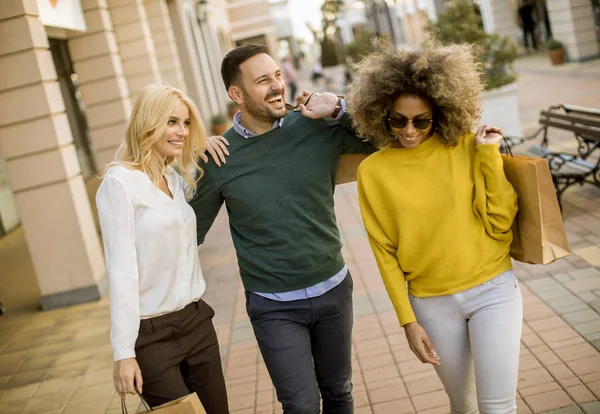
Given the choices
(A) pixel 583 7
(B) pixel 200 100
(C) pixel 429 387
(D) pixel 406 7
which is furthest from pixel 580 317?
(D) pixel 406 7

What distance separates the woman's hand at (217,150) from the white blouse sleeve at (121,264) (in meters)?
0.49

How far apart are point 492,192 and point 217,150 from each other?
3.82 feet

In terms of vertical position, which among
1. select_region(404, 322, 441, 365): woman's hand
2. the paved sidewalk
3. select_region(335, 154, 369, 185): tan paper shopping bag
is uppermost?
select_region(335, 154, 369, 185): tan paper shopping bag

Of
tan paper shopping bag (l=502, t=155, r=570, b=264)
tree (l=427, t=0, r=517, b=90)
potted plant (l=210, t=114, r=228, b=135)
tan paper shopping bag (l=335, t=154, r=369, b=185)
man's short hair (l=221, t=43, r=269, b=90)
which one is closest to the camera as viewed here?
tan paper shopping bag (l=502, t=155, r=570, b=264)

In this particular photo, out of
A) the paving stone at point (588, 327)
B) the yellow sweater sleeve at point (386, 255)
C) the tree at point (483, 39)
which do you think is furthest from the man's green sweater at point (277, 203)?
the tree at point (483, 39)

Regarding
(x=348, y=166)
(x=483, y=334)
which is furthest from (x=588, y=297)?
(x=483, y=334)

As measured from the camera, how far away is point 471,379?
3.04m

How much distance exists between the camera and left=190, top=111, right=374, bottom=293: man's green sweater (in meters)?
3.23

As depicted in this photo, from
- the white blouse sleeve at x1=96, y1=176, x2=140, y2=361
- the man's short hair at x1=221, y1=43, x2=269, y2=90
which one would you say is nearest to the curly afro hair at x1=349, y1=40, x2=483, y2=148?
the man's short hair at x1=221, y1=43, x2=269, y2=90

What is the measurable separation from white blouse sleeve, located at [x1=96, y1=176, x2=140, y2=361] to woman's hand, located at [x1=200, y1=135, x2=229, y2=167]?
0.49 metres

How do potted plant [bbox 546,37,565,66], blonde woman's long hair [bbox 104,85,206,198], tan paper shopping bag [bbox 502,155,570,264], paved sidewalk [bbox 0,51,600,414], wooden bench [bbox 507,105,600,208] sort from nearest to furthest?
tan paper shopping bag [bbox 502,155,570,264], blonde woman's long hair [bbox 104,85,206,198], paved sidewalk [bbox 0,51,600,414], wooden bench [bbox 507,105,600,208], potted plant [bbox 546,37,565,66]

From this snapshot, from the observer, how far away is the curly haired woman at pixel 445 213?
2824 mm

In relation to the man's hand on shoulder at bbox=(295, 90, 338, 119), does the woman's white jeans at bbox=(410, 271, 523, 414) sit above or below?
below

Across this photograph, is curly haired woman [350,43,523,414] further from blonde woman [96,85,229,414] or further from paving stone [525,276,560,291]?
paving stone [525,276,560,291]
